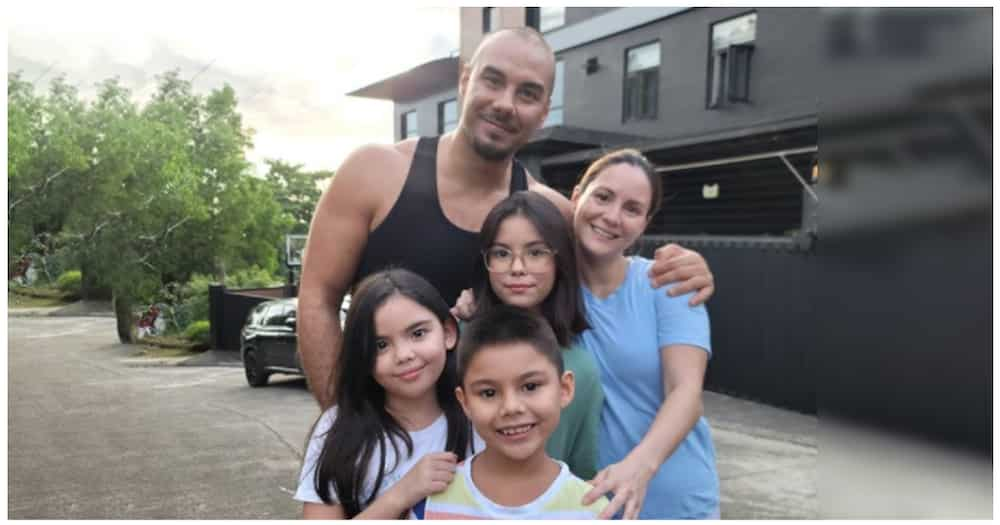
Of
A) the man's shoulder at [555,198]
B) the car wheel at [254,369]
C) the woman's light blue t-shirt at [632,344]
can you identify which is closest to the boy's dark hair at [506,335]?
the woman's light blue t-shirt at [632,344]

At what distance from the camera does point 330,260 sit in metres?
1.33

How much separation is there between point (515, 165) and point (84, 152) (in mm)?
2172

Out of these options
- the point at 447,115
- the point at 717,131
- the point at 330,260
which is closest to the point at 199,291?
the point at 330,260

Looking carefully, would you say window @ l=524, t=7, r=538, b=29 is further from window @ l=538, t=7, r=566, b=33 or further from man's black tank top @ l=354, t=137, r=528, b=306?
window @ l=538, t=7, r=566, b=33

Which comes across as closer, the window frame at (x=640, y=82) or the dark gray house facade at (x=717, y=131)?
the dark gray house facade at (x=717, y=131)

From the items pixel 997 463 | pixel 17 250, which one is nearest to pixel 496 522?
pixel 997 463

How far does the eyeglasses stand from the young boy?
0.07 m

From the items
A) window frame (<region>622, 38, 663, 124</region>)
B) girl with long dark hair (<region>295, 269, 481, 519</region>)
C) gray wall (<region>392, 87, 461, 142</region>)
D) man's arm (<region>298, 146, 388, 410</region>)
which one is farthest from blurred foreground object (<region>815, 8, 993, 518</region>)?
→ window frame (<region>622, 38, 663, 124</region>)

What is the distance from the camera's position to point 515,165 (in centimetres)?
143

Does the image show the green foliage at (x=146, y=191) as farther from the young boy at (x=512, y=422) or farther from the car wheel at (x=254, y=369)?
the car wheel at (x=254, y=369)

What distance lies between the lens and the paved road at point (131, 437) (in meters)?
3.63

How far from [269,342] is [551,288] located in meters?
5.66

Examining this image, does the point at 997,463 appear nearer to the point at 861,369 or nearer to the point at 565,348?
the point at 861,369

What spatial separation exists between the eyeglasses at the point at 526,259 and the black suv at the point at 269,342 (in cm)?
495
